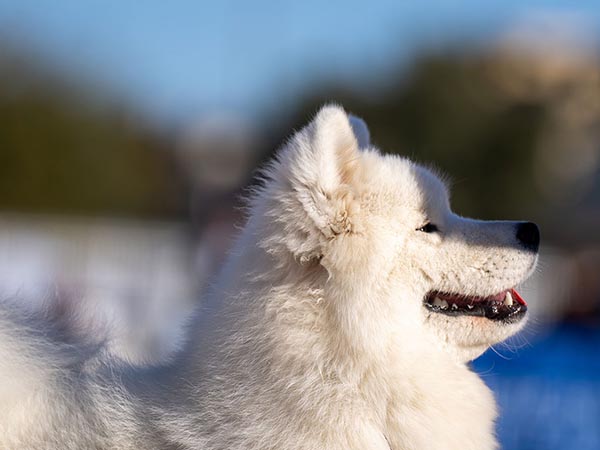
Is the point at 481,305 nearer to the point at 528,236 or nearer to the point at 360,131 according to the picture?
the point at 528,236

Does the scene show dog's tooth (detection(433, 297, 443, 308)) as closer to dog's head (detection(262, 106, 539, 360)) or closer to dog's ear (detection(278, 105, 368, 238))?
dog's head (detection(262, 106, 539, 360))

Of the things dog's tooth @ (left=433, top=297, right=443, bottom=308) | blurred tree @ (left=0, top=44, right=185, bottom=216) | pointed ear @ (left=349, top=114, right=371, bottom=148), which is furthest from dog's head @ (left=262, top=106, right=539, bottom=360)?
blurred tree @ (left=0, top=44, right=185, bottom=216)

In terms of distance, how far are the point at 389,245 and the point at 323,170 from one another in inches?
18.0

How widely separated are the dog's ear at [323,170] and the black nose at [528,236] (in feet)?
2.72

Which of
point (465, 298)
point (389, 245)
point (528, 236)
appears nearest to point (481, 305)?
point (465, 298)

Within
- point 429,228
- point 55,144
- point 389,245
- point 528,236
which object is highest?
point 528,236

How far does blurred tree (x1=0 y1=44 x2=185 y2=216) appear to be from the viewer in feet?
99.7

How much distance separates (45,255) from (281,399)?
15.0 m

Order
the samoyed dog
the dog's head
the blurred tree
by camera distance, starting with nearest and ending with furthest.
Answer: the samoyed dog
the dog's head
the blurred tree

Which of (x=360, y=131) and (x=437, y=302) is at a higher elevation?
(x=360, y=131)

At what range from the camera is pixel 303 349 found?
12.2 feet

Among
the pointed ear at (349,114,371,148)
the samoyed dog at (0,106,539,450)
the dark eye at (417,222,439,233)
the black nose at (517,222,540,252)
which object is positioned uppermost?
the pointed ear at (349,114,371,148)

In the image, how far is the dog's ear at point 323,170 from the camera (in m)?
3.76

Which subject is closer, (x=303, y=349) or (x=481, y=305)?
(x=303, y=349)
